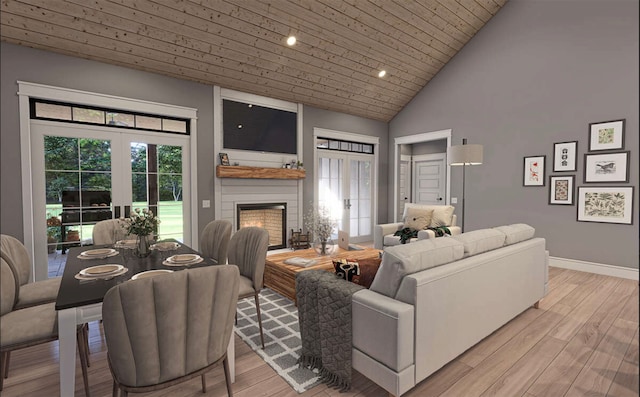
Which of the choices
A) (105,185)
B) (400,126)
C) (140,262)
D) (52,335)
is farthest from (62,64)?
(400,126)

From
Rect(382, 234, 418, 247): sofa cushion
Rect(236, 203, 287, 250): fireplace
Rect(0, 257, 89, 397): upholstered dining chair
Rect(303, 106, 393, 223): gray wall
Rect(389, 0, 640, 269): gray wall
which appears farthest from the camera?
Answer: Rect(303, 106, 393, 223): gray wall

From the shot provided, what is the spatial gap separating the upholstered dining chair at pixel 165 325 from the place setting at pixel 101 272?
2.00 feet

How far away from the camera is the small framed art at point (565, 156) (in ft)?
14.0

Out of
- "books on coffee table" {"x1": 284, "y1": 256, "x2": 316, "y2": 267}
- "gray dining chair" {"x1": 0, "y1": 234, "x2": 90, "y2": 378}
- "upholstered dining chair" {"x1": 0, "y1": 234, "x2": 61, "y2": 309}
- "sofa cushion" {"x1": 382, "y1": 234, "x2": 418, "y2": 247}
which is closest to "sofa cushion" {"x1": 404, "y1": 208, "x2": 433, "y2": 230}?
"sofa cushion" {"x1": 382, "y1": 234, "x2": 418, "y2": 247}

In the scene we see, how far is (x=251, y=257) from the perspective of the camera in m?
2.54

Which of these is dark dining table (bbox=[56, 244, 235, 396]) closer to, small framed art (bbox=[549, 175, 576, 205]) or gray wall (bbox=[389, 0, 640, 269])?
gray wall (bbox=[389, 0, 640, 269])

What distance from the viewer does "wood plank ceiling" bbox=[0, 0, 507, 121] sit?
3180mm

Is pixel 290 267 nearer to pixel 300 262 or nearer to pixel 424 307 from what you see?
pixel 300 262

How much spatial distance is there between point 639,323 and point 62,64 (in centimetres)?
480

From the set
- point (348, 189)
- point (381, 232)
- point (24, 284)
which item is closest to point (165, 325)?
point (24, 284)

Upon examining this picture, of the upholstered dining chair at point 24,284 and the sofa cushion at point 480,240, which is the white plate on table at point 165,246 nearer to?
the upholstered dining chair at point 24,284

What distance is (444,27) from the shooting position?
4.89 meters

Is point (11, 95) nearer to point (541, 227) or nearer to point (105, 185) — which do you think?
point (105, 185)

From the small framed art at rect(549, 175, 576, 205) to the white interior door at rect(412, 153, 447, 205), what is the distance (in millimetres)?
2653
